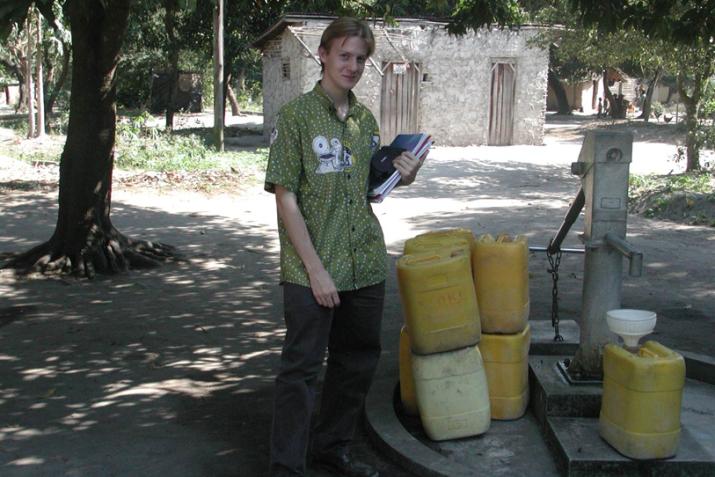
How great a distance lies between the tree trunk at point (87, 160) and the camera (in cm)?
834

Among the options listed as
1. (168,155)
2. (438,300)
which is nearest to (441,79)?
(168,155)

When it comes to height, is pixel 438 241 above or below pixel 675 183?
above

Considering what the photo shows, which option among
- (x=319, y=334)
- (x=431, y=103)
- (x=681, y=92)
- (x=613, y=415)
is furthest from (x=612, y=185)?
(x=431, y=103)

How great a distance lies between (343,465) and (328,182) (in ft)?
4.24

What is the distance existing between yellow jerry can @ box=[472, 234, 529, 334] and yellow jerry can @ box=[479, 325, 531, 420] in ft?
0.20

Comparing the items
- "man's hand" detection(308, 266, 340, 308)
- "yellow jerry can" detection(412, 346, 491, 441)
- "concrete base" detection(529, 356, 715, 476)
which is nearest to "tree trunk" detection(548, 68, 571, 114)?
"concrete base" detection(529, 356, 715, 476)

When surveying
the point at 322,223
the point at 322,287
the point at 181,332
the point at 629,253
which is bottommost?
the point at 181,332

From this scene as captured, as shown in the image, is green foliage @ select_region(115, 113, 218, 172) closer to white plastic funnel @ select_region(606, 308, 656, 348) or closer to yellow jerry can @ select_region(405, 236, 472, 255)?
yellow jerry can @ select_region(405, 236, 472, 255)

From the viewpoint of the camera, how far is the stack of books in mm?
3650

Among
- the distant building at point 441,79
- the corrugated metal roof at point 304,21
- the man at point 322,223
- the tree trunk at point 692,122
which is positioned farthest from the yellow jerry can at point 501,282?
the distant building at point 441,79

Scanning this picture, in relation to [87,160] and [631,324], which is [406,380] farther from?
[87,160]

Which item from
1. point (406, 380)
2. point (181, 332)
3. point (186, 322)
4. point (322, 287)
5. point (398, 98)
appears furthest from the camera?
point (398, 98)

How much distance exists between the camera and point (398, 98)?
2242cm

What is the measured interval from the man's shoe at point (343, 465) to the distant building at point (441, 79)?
1785 cm
